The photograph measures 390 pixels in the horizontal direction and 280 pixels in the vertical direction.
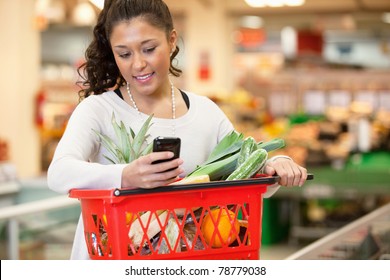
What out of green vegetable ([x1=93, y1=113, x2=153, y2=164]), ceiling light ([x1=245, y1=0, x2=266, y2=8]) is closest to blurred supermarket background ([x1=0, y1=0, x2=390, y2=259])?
ceiling light ([x1=245, y1=0, x2=266, y2=8])

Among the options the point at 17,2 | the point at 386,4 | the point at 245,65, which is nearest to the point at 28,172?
the point at 17,2

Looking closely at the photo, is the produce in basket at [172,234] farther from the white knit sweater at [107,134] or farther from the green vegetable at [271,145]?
the green vegetable at [271,145]

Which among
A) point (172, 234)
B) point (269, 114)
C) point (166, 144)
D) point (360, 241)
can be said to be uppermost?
point (166, 144)

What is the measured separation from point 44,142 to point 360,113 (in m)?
5.75

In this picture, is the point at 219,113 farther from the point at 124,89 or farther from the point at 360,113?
Result: the point at 360,113

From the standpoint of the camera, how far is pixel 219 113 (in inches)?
85.2

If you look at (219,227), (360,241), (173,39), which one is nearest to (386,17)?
(360,241)

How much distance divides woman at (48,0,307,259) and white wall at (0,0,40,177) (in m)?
7.37

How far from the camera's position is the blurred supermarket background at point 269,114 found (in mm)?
4938

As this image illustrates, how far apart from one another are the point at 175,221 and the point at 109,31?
Result: 513 mm

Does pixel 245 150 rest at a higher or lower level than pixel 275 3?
lower

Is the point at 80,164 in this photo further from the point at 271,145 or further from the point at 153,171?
the point at 271,145

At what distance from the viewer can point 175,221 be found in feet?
5.42

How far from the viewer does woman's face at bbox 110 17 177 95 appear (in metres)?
1.81
